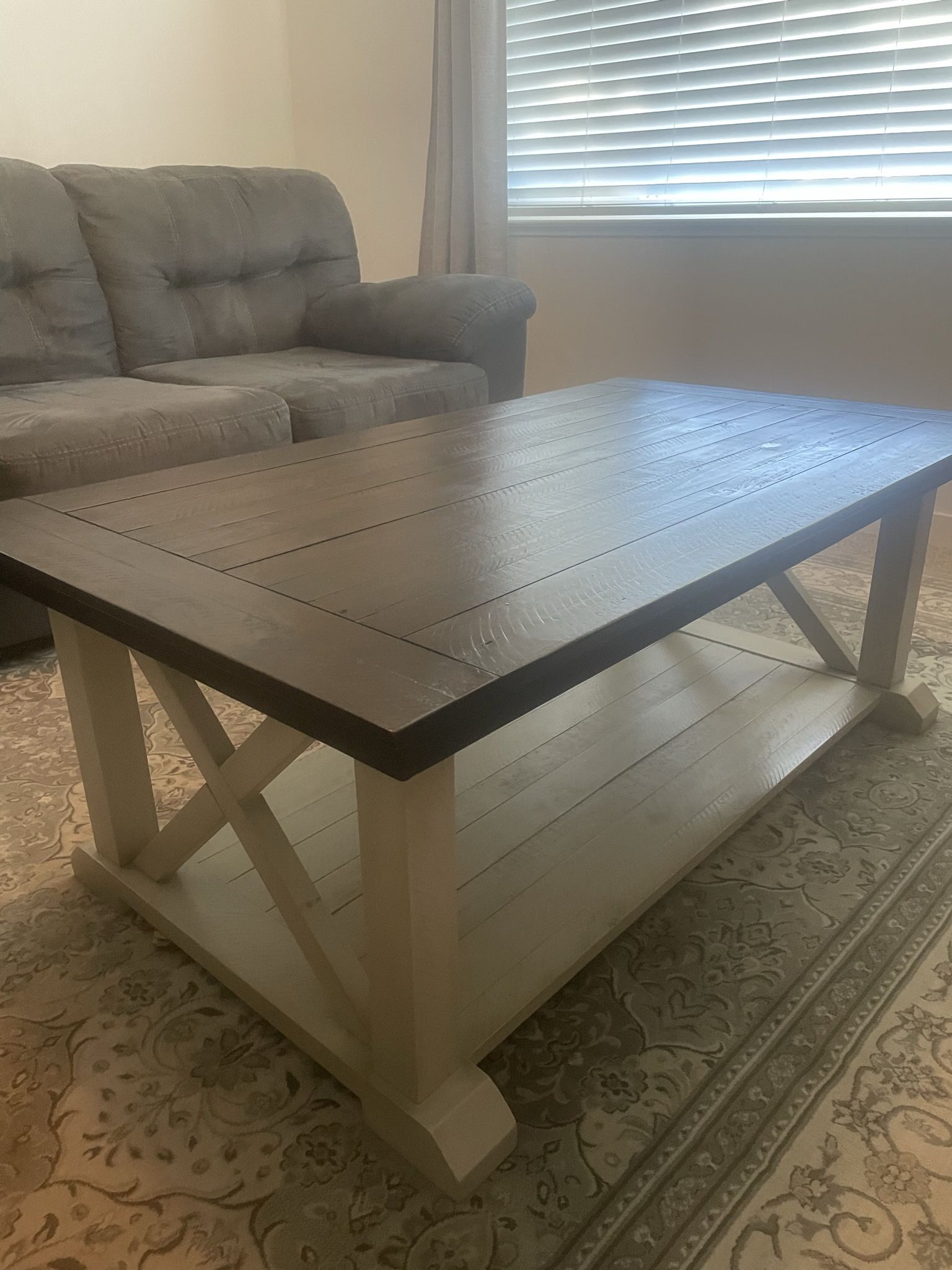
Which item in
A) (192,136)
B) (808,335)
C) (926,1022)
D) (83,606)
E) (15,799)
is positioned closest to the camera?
(83,606)

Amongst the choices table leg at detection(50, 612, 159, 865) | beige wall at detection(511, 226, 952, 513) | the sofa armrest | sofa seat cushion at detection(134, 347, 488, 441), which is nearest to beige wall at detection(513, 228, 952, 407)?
beige wall at detection(511, 226, 952, 513)

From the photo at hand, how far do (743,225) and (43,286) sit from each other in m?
1.73

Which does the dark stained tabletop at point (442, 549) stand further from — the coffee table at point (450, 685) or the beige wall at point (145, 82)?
the beige wall at point (145, 82)

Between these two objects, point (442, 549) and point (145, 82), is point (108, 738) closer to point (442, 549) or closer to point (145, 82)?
point (442, 549)

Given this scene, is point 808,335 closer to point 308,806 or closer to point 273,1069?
point 308,806

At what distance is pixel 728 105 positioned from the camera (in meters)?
2.42

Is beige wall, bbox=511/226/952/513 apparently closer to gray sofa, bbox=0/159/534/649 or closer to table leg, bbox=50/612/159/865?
gray sofa, bbox=0/159/534/649

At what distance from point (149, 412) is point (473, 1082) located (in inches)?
54.9

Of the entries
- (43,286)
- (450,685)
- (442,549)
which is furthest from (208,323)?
(450,685)

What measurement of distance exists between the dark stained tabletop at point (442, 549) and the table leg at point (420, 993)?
9 centimetres

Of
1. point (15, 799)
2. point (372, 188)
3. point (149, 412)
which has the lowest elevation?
point (15, 799)

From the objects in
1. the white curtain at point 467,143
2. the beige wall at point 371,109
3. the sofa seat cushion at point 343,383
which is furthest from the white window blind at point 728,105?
the sofa seat cushion at point 343,383

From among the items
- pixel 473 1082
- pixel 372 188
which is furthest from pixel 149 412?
pixel 372 188

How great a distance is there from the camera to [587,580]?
854mm
